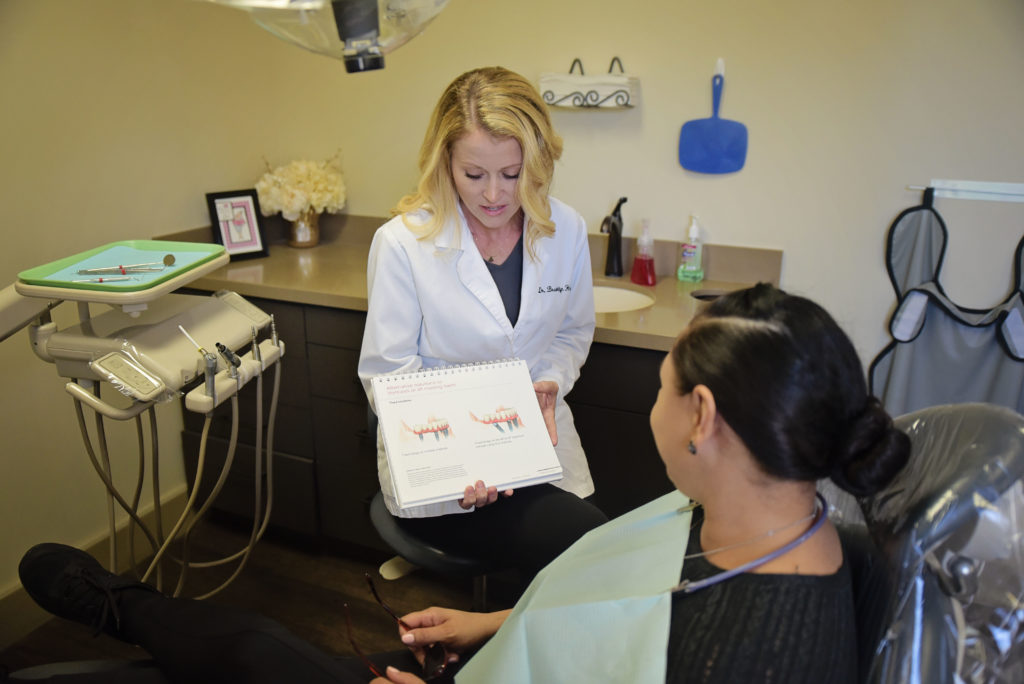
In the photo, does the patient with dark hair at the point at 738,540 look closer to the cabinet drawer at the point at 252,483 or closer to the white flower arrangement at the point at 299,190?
the cabinet drawer at the point at 252,483

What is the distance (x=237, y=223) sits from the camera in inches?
92.4

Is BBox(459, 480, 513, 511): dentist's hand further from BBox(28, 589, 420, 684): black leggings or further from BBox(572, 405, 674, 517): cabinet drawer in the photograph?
BBox(572, 405, 674, 517): cabinet drawer

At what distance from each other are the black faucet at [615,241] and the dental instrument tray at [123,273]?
1.05 meters

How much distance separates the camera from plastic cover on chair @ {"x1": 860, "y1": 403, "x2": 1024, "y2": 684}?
0.73m

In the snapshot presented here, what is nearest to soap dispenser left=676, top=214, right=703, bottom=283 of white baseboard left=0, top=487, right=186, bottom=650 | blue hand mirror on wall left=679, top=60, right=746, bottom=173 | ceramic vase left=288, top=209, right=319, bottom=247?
blue hand mirror on wall left=679, top=60, right=746, bottom=173

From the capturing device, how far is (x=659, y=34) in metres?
1.97

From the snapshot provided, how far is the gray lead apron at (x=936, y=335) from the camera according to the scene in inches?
70.9

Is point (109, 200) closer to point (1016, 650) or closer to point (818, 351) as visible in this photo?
point (818, 351)

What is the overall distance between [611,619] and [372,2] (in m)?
0.77

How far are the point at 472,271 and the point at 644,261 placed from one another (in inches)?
26.3

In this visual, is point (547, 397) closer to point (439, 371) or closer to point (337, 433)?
point (439, 371)

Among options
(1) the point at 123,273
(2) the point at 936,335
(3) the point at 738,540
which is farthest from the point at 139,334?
(2) the point at 936,335

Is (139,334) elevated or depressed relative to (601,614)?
elevated

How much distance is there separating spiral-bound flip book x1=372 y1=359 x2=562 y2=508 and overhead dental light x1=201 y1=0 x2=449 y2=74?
62 centimetres
